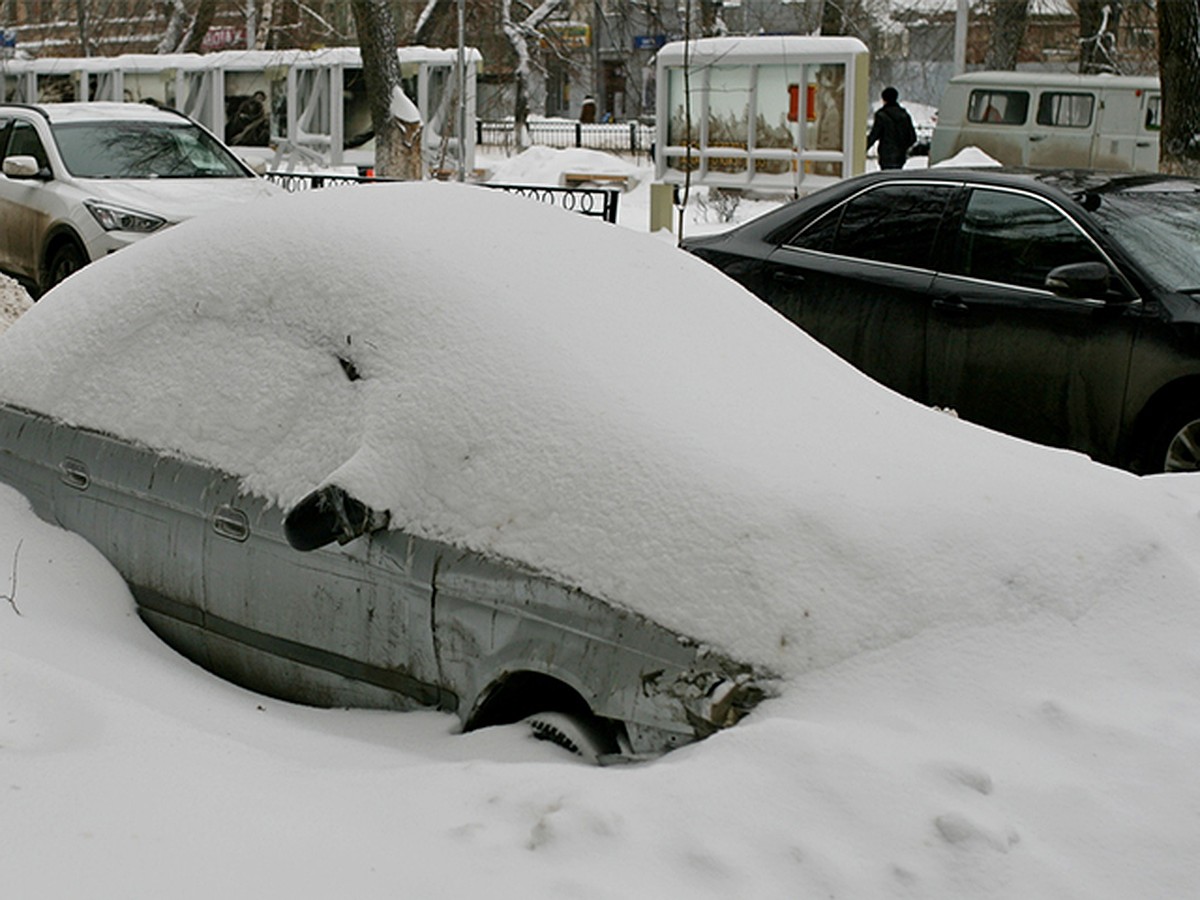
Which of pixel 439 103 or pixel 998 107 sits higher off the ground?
pixel 998 107

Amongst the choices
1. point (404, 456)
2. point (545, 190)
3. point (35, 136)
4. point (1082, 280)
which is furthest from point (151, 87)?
point (404, 456)

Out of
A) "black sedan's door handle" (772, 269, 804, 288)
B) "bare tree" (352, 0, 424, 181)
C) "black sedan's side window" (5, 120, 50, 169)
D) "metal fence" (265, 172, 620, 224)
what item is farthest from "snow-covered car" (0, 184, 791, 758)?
"bare tree" (352, 0, 424, 181)

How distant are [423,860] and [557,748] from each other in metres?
0.65

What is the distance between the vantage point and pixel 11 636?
4090 mm

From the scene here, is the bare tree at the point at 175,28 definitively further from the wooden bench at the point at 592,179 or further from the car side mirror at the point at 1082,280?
the car side mirror at the point at 1082,280

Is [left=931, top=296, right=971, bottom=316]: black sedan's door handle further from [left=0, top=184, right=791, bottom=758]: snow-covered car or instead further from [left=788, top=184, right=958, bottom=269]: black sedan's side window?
[left=0, top=184, right=791, bottom=758]: snow-covered car

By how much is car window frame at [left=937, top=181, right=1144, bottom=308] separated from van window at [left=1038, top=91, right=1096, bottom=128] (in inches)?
867

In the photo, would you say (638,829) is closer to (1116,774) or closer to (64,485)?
(1116,774)

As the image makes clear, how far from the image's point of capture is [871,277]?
25.2ft

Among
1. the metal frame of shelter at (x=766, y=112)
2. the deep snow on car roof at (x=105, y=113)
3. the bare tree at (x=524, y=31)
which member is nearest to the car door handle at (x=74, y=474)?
the deep snow on car roof at (x=105, y=113)

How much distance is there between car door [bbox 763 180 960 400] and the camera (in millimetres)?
7520

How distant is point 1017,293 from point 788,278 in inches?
49.6

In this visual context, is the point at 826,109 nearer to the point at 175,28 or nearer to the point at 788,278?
the point at 788,278

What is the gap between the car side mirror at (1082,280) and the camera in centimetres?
672
